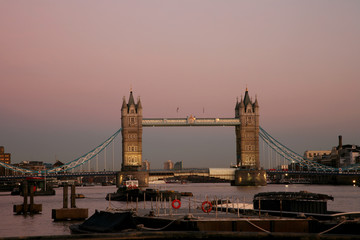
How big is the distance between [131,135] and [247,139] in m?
30.7

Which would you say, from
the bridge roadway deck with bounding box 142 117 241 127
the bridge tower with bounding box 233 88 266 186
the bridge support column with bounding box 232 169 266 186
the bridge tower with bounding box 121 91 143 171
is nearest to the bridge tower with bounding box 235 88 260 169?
the bridge tower with bounding box 233 88 266 186

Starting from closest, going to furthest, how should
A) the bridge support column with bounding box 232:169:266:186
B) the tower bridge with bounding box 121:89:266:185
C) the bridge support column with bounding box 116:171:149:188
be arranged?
1. the bridge support column with bounding box 116:171:149:188
2. the bridge support column with bounding box 232:169:266:186
3. the tower bridge with bounding box 121:89:266:185

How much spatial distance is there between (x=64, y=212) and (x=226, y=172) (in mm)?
116476

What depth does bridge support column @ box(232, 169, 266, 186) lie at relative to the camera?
145500 mm

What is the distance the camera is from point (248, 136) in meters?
159

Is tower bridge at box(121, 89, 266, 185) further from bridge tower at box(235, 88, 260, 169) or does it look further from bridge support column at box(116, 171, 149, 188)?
bridge support column at box(116, 171, 149, 188)

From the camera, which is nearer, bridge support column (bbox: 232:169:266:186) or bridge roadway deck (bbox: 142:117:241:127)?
bridge support column (bbox: 232:169:266:186)

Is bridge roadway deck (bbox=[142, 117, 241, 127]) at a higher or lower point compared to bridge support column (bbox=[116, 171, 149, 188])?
higher

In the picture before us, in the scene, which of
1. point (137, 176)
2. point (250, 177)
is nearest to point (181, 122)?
point (137, 176)

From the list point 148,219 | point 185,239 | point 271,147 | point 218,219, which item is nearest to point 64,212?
point 148,219

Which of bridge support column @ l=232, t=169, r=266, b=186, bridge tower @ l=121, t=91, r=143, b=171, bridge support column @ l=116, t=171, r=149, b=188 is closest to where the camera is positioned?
bridge support column @ l=116, t=171, r=149, b=188

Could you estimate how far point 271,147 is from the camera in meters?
163

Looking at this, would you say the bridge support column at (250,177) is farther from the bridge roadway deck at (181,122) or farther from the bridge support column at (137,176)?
the bridge support column at (137,176)

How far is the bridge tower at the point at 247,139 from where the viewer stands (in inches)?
6068
